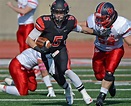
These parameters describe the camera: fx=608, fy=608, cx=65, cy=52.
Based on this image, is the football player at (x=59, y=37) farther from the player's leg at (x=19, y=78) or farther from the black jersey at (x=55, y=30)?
the player's leg at (x=19, y=78)

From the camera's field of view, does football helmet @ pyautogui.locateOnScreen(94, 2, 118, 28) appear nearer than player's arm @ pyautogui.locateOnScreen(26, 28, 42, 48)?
No

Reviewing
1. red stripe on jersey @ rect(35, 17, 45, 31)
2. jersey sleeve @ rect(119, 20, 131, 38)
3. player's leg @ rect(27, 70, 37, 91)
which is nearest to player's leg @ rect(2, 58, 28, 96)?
player's leg @ rect(27, 70, 37, 91)

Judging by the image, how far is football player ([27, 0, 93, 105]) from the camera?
7.47 meters

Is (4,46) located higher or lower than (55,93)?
lower

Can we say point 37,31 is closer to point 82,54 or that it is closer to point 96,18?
point 96,18

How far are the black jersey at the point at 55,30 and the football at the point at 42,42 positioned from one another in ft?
0.29

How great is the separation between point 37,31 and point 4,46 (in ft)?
39.5

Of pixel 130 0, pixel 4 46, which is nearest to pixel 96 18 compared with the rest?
pixel 4 46

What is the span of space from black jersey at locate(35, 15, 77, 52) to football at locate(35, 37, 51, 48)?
0.29 feet

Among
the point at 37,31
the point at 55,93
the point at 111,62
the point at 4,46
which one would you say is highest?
the point at 37,31

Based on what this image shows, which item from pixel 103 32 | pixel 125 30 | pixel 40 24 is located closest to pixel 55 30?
pixel 40 24

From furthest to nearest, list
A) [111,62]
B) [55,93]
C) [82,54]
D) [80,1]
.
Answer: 1. [80,1]
2. [82,54]
3. [55,93]
4. [111,62]

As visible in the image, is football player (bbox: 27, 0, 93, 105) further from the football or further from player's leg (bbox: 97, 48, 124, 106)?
player's leg (bbox: 97, 48, 124, 106)

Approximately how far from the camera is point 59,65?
754 centimetres
